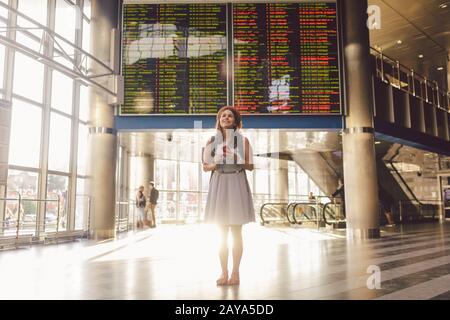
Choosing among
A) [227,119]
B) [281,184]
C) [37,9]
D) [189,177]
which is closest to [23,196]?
[37,9]

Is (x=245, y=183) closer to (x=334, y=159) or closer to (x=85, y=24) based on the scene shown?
(x=85, y=24)

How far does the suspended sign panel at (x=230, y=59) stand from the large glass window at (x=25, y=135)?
7.93 ft

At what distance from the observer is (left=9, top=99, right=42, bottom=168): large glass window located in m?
9.79

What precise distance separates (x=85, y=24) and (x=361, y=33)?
8311 mm

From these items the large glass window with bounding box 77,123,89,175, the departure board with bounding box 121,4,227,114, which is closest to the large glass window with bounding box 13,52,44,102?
the large glass window with bounding box 77,123,89,175

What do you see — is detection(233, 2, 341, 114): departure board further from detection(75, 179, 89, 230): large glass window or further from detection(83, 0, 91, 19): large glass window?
detection(83, 0, 91, 19): large glass window

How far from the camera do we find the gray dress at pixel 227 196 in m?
3.86

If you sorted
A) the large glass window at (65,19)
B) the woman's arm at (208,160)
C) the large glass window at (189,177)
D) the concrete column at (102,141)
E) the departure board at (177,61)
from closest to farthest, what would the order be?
the woman's arm at (208,160), the departure board at (177,61), the concrete column at (102,141), the large glass window at (65,19), the large glass window at (189,177)

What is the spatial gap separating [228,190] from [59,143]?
8.96 metres

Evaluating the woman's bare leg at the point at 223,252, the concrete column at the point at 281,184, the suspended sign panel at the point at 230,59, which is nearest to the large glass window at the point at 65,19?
the suspended sign panel at the point at 230,59

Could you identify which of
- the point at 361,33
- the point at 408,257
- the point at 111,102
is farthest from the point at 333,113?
the point at 111,102

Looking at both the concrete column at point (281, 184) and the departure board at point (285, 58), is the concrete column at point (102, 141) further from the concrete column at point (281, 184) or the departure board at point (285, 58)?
the concrete column at point (281, 184)

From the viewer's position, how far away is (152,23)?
988 cm

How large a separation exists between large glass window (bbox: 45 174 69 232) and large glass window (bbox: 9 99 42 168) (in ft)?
2.87
